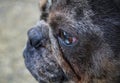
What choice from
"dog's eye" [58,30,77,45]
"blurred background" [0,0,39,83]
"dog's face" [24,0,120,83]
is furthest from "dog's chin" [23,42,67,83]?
"blurred background" [0,0,39,83]

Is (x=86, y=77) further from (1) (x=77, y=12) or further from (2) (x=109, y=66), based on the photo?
(1) (x=77, y=12)

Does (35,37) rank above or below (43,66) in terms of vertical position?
above

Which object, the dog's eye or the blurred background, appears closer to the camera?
the dog's eye

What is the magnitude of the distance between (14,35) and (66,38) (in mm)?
3001

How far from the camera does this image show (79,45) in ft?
8.24

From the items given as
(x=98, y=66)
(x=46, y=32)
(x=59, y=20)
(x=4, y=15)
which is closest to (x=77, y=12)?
(x=59, y=20)

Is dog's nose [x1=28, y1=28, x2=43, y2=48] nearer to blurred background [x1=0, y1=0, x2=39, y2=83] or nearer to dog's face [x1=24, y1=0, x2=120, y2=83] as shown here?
dog's face [x1=24, y1=0, x2=120, y2=83]

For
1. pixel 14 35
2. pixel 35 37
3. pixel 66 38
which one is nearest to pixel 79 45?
pixel 66 38

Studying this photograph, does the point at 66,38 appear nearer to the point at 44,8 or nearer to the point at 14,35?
the point at 44,8

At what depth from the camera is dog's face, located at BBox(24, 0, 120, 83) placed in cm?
242

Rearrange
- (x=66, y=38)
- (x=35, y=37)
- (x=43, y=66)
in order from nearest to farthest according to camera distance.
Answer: (x=66, y=38) < (x=43, y=66) < (x=35, y=37)

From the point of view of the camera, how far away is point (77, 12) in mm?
2488

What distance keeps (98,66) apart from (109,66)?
0.08m

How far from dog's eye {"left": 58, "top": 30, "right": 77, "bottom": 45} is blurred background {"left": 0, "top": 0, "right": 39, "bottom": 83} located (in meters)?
2.22
